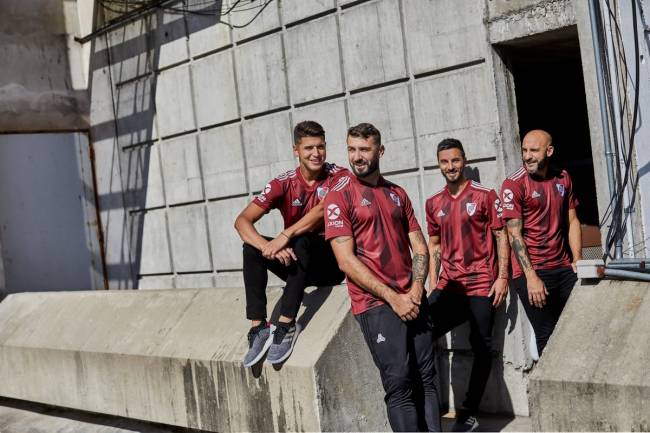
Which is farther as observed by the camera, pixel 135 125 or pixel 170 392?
pixel 135 125

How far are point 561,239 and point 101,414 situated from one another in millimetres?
4333

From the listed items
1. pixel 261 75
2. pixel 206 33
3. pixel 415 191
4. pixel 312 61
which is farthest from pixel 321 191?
pixel 206 33

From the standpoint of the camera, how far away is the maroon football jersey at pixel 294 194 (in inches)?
248

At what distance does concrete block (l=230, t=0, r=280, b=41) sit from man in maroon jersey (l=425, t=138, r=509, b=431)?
10.4 ft

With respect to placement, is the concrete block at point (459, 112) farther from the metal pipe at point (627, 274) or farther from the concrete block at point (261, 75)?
the metal pipe at point (627, 274)

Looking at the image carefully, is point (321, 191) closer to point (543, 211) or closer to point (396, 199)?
point (396, 199)

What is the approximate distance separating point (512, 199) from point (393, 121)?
6.22 ft

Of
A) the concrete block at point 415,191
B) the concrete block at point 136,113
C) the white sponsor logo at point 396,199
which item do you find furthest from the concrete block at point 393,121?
the concrete block at point 136,113

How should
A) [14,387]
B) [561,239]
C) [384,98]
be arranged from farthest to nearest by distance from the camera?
[14,387] < [384,98] < [561,239]

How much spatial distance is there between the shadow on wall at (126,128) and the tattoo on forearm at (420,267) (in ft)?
18.6

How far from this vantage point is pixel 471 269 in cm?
645

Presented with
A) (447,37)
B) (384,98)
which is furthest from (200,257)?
(447,37)

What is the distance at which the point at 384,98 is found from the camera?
26.0 feet

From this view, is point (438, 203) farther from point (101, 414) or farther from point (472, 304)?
point (101, 414)
